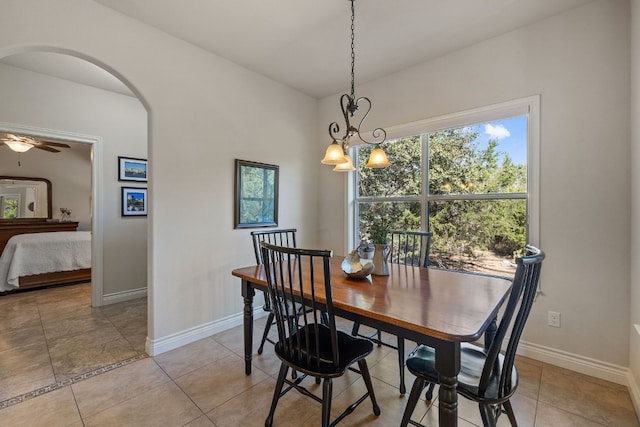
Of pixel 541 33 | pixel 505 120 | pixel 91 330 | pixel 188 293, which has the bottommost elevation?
pixel 91 330

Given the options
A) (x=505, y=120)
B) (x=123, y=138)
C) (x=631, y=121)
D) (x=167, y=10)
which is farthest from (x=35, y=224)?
(x=631, y=121)

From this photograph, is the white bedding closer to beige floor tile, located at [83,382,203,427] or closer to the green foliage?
beige floor tile, located at [83,382,203,427]

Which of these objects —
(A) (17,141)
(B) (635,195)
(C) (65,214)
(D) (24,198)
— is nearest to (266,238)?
(B) (635,195)

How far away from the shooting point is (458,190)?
2768 mm

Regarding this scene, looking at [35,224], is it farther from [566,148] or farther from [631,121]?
[631,121]

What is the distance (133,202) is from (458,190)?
13.3 ft

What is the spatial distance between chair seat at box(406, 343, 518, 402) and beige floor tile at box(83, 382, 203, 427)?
1331mm

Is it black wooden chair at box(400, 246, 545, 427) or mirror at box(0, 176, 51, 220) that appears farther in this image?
mirror at box(0, 176, 51, 220)

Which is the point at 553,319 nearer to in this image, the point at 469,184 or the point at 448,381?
the point at 469,184

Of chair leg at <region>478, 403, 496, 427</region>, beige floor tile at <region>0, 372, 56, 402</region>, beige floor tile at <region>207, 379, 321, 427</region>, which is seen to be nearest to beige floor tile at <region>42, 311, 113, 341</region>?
beige floor tile at <region>0, 372, 56, 402</region>

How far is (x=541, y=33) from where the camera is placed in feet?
7.32

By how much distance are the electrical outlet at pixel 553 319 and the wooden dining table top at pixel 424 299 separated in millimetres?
904

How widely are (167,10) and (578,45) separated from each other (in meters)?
3.14

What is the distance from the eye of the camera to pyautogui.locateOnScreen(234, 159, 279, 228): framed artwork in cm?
298
